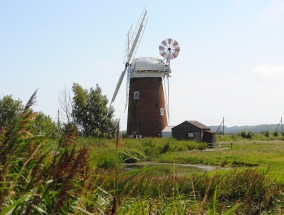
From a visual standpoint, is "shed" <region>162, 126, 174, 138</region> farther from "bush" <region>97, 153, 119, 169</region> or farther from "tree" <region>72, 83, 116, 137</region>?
"bush" <region>97, 153, 119, 169</region>

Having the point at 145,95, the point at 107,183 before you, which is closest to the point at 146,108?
the point at 145,95

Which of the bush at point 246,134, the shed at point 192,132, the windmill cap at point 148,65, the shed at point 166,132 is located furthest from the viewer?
the bush at point 246,134

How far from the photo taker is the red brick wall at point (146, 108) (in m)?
40.6

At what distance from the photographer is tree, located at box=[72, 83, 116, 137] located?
143 feet

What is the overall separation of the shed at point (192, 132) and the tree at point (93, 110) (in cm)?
626

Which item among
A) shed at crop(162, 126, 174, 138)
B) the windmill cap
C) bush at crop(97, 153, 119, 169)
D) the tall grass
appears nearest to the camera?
the tall grass

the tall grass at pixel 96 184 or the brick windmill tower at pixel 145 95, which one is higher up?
the brick windmill tower at pixel 145 95

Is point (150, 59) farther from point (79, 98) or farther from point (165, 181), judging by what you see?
point (165, 181)

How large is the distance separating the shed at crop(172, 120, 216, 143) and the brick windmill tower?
160 centimetres

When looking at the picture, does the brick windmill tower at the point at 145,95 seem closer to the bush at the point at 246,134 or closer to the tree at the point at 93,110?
the tree at the point at 93,110

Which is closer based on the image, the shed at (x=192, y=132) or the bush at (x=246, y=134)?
the shed at (x=192, y=132)

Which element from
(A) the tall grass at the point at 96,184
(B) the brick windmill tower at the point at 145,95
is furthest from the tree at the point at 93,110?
(A) the tall grass at the point at 96,184

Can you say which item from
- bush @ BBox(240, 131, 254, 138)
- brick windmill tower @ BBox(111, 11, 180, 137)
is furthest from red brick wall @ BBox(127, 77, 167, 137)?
bush @ BBox(240, 131, 254, 138)

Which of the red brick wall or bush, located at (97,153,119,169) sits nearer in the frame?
bush, located at (97,153,119,169)
